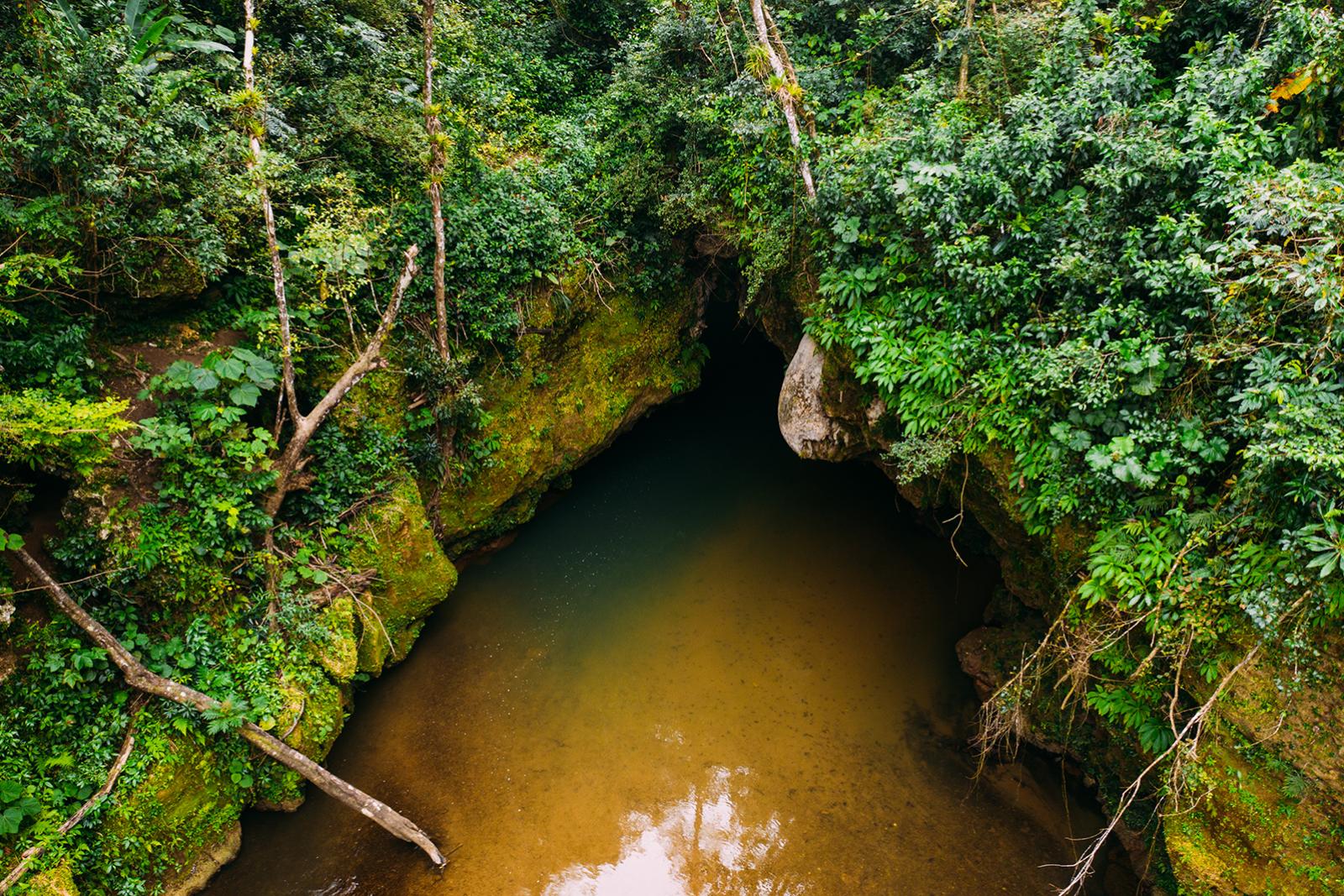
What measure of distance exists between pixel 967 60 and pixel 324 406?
27.8ft

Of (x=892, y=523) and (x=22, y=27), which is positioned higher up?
(x=22, y=27)

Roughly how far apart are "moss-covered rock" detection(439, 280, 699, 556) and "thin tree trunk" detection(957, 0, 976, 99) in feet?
17.3

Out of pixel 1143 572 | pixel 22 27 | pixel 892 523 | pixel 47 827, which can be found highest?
pixel 1143 572

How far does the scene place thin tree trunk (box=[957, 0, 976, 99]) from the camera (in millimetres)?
7125

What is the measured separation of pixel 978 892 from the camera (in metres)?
6.10

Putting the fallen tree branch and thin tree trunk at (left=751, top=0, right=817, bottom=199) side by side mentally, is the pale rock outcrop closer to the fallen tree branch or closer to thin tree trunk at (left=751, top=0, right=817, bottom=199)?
thin tree trunk at (left=751, top=0, right=817, bottom=199)

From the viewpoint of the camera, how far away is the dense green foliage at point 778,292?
4.82 m

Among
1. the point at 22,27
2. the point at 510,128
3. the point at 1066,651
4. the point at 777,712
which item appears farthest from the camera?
the point at 510,128

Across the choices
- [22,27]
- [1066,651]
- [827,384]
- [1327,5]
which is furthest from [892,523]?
[22,27]

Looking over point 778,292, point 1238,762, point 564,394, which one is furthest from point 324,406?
point 1238,762

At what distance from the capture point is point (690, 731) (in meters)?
7.53

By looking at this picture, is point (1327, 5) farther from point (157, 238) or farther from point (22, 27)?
point (22, 27)

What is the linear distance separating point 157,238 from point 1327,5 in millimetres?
10760

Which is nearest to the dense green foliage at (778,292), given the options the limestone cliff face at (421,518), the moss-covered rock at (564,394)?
the limestone cliff face at (421,518)
